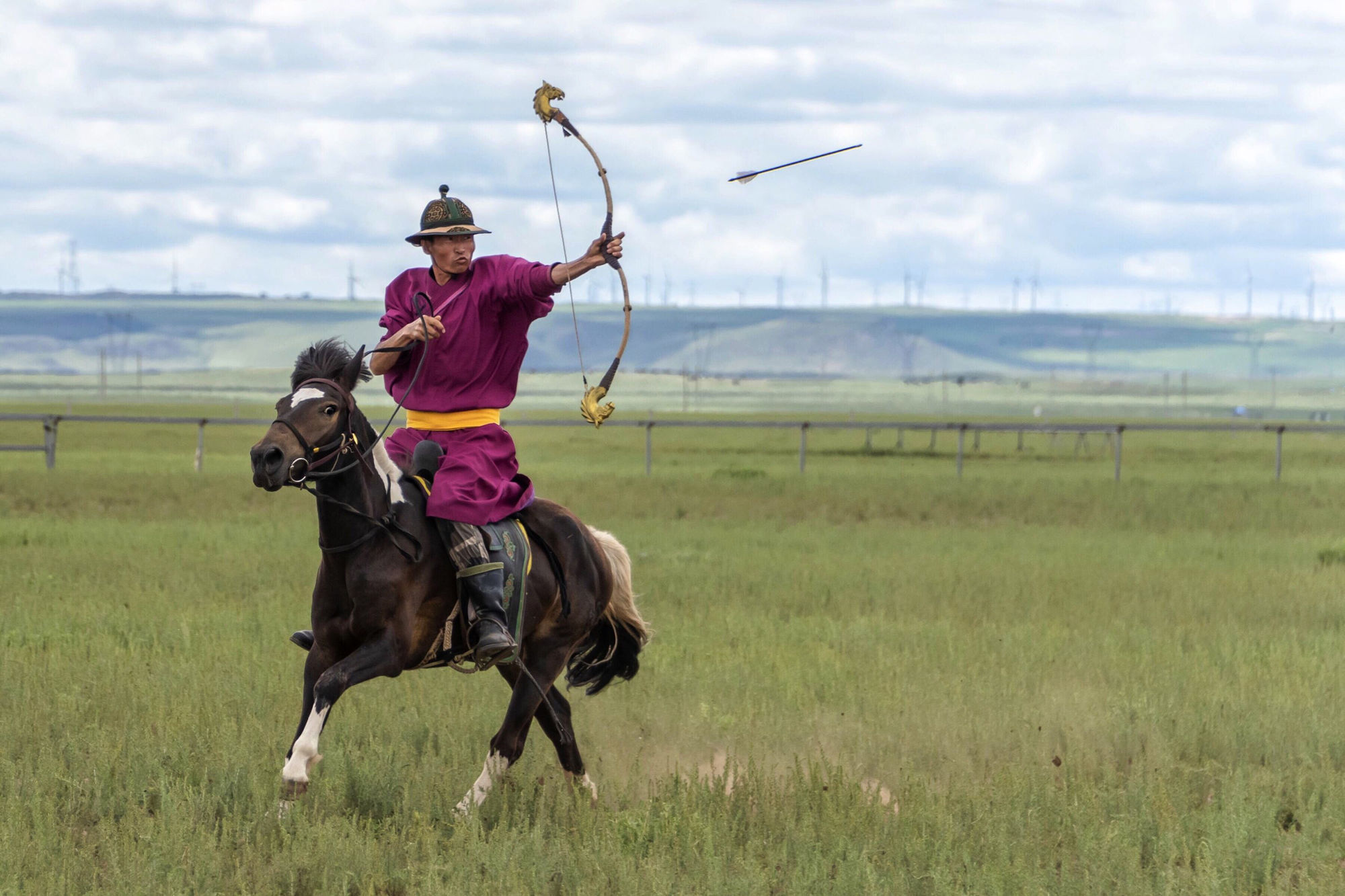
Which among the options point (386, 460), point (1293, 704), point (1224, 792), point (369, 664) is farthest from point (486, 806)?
point (1293, 704)

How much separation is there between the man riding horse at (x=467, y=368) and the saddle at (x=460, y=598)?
5 centimetres

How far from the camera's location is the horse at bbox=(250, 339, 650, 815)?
20.5 feet

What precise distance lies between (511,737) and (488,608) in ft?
2.46

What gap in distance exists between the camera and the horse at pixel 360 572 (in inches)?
246

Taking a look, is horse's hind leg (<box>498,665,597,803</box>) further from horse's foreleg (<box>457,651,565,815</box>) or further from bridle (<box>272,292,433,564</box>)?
bridle (<box>272,292,433,564</box>)

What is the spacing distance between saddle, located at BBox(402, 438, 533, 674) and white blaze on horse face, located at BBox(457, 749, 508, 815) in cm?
45

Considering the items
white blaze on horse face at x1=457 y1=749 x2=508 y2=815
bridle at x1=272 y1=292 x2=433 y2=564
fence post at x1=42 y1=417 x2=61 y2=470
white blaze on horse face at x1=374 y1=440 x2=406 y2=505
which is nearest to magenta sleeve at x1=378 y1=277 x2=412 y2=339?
bridle at x1=272 y1=292 x2=433 y2=564

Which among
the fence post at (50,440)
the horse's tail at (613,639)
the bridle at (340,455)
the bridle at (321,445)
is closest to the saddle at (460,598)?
the bridle at (340,455)

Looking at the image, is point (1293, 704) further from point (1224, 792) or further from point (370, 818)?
point (370, 818)

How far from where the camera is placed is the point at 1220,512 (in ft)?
84.9

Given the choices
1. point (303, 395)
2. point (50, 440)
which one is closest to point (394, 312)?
point (303, 395)

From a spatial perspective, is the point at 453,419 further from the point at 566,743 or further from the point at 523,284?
the point at 566,743

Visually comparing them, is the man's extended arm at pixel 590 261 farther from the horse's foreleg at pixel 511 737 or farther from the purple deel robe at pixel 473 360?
the horse's foreleg at pixel 511 737

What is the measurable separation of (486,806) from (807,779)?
1790 mm
